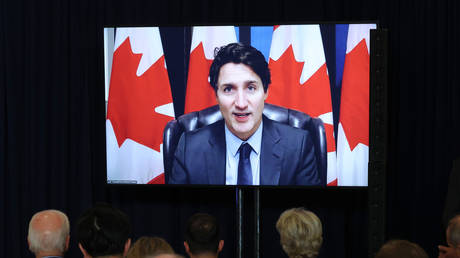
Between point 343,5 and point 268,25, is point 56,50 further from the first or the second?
point 343,5

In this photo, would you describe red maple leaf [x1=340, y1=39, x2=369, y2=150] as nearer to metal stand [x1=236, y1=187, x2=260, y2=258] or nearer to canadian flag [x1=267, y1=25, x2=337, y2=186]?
canadian flag [x1=267, y1=25, x2=337, y2=186]

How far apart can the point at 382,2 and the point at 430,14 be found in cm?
42

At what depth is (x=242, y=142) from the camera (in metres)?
4.89

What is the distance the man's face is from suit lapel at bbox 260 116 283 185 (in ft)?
0.34

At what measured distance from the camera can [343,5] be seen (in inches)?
205

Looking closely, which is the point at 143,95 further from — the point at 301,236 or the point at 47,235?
the point at 301,236

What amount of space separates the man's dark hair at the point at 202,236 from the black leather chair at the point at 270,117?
5.64 feet

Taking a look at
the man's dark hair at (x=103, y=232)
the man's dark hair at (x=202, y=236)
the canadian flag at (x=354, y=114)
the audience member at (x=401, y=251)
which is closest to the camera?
the audience member at (x=401, y=251)

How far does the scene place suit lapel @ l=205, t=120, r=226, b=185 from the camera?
16.0 ft

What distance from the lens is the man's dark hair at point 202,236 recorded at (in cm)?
321

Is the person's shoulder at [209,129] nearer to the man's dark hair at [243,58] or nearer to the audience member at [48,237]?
the man's dark hair at [243,58]

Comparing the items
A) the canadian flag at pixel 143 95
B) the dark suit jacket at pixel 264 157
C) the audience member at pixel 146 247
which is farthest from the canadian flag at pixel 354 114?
the audience member at pixel 146 247

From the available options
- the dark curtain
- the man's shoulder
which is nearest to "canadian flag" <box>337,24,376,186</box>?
the man's shoulder

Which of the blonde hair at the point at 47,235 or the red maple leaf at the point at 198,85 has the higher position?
the red maple leaf at the point at 198,85
